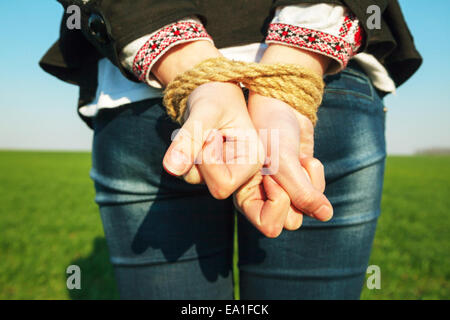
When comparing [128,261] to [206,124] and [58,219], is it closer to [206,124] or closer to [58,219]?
[206,124]

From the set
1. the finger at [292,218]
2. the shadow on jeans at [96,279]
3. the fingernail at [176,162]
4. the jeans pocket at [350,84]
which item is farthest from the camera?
the shadow on jeans at [96,279]

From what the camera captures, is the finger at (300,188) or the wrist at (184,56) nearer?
the finger at (300,188)

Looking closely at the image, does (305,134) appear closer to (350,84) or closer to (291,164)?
(291,164)

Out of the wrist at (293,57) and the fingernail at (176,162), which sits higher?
the wrist at (293,57)

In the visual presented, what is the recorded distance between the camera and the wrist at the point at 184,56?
2.40 feet

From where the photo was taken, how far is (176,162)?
1.85 ft

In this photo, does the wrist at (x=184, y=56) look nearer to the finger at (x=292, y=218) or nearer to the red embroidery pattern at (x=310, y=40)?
the red embroidery pattern at (x=310, y=40)

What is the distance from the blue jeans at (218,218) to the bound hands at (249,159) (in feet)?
0.93

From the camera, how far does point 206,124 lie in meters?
0.59

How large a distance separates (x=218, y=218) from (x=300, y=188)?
0.57 meters

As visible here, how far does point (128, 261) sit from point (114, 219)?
6.2 inches

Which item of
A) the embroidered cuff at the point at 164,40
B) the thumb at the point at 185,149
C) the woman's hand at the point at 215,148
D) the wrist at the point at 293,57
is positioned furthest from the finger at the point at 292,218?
the embroidered cuff at the point at 164,40
